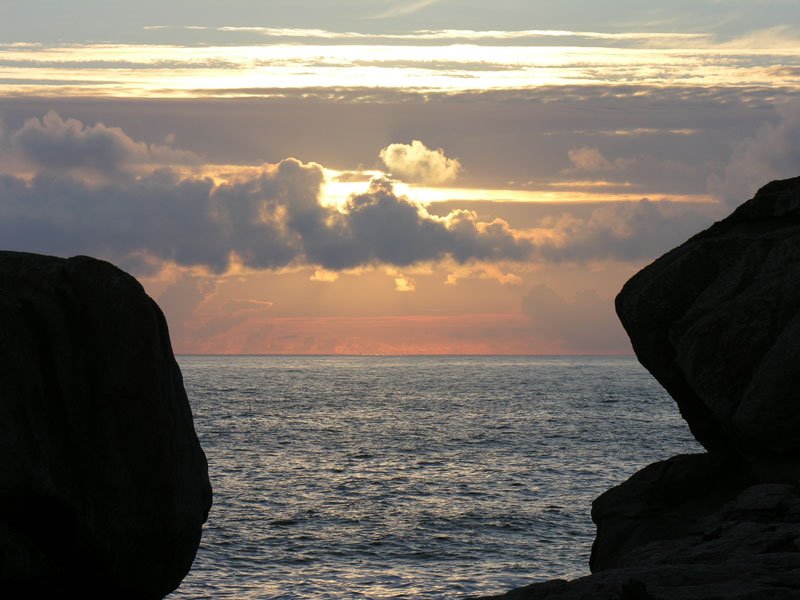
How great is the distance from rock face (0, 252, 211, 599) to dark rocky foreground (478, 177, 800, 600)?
27.5ft

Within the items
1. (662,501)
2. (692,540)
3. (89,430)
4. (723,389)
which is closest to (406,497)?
(662,501)

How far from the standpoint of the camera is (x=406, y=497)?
57781 millimetres

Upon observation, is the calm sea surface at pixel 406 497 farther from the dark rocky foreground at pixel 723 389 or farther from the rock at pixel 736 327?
the rock at pixel 736 327

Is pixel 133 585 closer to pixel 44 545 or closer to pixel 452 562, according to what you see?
pixel 44 545

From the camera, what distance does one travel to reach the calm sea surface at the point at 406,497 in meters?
38.7

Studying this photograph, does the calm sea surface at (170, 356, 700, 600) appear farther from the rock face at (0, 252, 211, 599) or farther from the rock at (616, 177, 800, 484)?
the rock face at (0, 252, 211, 599)

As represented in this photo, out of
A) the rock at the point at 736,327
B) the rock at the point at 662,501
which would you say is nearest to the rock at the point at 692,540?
the rock at the point at 662,501

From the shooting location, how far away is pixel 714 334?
914 inches

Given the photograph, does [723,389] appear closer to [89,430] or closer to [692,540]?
[692,540]

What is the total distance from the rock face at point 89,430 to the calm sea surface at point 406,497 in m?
17.1

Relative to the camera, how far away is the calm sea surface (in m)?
38.7

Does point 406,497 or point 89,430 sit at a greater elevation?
point 89,430

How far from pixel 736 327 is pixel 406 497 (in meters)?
A: 37.1

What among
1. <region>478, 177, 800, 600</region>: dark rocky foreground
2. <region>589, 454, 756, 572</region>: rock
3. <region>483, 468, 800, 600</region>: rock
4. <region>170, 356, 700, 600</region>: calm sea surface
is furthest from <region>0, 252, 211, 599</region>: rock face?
<region>170, 356, 700, 600</region>: calm sea surface
